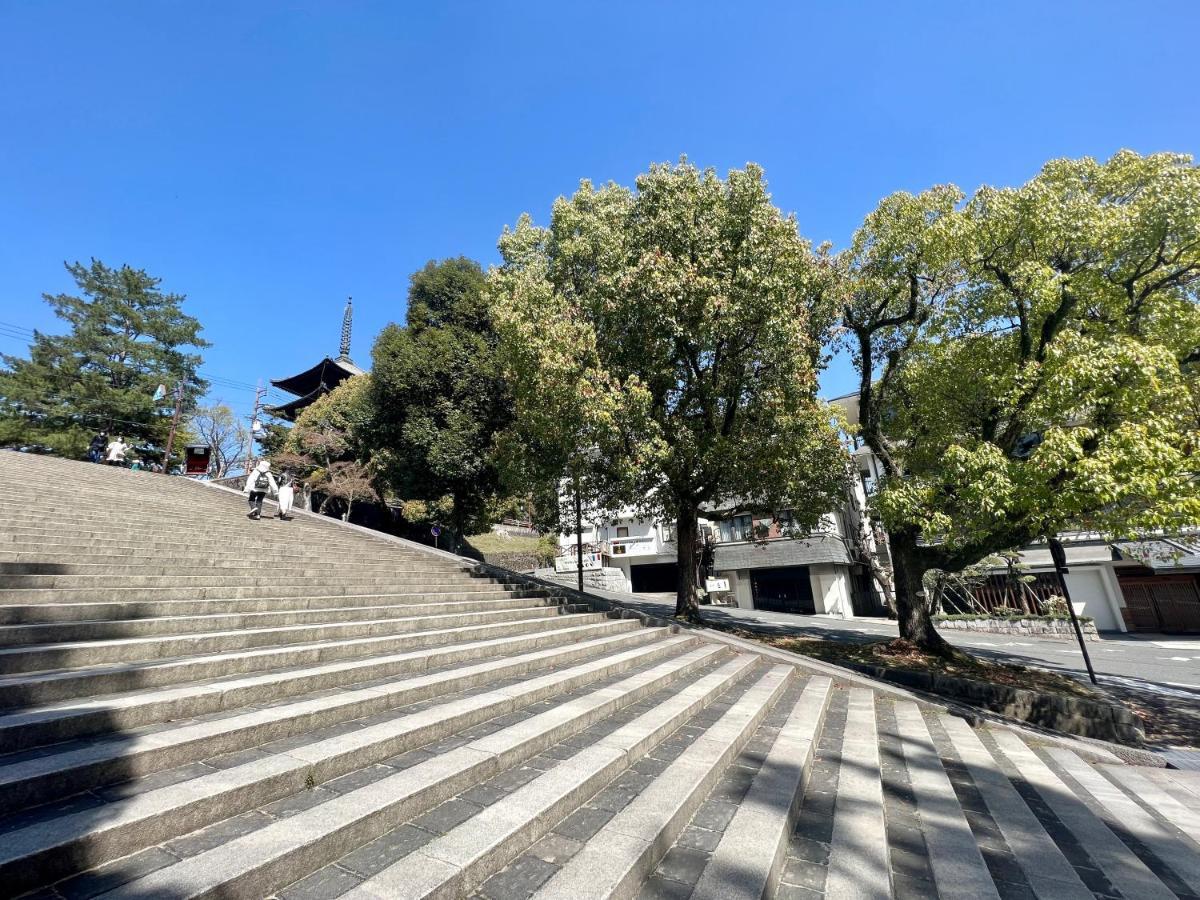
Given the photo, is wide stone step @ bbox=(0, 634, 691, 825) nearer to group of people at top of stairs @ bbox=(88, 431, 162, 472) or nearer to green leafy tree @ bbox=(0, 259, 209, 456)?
group of people at top of stairs @ bbox=(88, 431, 162, 472)

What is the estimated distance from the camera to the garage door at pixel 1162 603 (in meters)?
18.5

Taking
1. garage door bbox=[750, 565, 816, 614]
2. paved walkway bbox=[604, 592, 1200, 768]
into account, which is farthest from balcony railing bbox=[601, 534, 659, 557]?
paved walkway bbox=[604, 592, 1200, 768]

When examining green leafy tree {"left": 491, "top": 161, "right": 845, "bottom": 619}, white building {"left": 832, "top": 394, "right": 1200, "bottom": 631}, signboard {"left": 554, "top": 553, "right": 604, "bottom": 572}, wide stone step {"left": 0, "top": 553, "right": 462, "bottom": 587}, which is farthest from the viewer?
signboard {"left": 554, "top": 553, "right": 604, "bottom": 572}

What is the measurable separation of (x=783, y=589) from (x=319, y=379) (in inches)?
1395

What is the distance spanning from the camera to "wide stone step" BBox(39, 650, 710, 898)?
6.05ft

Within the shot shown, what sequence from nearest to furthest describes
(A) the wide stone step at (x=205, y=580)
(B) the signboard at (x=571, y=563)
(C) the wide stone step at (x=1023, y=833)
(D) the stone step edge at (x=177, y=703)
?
(D) the stone step edge at (x=177, y=703), (C) the wide stone step at (x=1023, y=833), (A) the wide stone step at (x=205, y=580), (B) the signboard at (x=571, y=563)

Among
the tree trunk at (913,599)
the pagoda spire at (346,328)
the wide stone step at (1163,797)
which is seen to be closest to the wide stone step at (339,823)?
the wide stone step at (1163,797)

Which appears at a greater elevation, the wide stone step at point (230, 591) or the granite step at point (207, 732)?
the wide stone step at point (230, 591)

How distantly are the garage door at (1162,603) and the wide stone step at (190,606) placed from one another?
26842mm

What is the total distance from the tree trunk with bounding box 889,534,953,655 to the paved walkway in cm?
244

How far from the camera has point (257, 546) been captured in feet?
29.2

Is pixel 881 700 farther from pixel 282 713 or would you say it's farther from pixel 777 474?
pixel 282 713

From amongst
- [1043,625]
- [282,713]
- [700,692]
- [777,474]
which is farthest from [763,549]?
[282,713]

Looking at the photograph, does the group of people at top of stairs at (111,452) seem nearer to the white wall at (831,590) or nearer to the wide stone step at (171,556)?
the wide stone step at (171,556)
